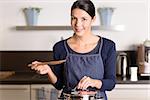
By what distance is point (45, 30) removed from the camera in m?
2.93

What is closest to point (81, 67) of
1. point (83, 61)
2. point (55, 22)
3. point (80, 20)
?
point (83, 61)

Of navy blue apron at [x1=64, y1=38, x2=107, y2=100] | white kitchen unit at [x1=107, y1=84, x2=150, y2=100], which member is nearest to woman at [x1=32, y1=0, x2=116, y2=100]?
navy blue apron at [x1=64, y1=38, x2=107, y2=100]

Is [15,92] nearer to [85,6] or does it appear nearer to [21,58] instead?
[21,58]

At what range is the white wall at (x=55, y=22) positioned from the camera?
291 cm

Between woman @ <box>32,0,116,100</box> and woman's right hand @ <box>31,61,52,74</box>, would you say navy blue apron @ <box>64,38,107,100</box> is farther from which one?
woman's right hand @ <box>31,61,52,74</box>

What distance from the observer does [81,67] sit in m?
1.55

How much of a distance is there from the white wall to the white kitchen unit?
0.57 meters

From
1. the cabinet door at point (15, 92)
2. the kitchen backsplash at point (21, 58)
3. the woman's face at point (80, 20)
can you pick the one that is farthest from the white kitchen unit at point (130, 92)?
the woman's face at point (80, 20)

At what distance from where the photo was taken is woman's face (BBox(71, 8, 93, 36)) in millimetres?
1423

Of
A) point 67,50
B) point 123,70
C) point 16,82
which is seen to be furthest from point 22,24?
point 67,50

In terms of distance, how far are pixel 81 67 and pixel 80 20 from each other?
→ 0.26 metres

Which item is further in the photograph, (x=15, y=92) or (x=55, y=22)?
(x=55, y=22)

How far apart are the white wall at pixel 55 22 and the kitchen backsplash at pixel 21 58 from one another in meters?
0.05

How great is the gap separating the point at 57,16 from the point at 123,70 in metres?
0.83
